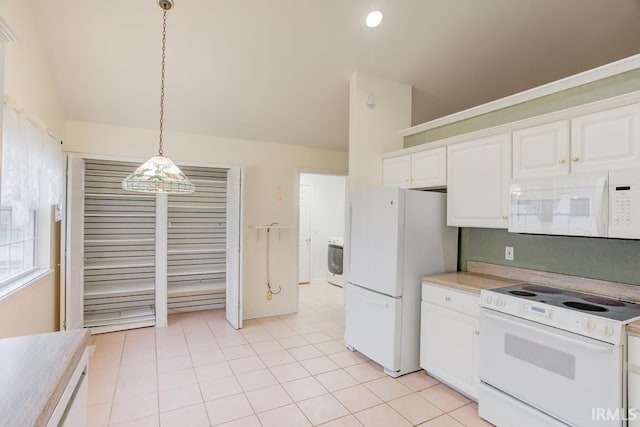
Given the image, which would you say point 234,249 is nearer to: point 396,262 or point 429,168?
point 396,262

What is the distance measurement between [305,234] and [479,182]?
4.13 meters

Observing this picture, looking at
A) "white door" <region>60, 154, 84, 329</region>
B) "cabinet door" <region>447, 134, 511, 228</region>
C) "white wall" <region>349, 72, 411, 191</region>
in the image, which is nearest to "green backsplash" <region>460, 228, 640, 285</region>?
"cabinet door" <region>447, 134, 511, 228</region>

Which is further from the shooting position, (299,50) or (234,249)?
(234,249)

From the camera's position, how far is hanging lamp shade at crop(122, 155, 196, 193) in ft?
6.27

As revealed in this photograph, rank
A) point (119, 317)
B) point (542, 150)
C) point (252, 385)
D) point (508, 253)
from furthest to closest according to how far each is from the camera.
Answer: point (119, 317) → point (508, 253) → point (252, 385) → point (542, 150)

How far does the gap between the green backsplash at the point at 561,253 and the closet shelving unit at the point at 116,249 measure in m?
3.75

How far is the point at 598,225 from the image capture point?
189 centimetres

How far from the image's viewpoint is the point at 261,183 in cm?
445

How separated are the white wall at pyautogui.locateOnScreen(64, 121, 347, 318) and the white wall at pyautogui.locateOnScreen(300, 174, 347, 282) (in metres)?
1.56

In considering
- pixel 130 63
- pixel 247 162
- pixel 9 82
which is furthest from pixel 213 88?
pixel 9 82

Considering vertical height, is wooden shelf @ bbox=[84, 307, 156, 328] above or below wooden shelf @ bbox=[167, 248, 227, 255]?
below

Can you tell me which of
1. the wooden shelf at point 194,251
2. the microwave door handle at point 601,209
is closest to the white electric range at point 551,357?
the microwave door handle at point 601,209

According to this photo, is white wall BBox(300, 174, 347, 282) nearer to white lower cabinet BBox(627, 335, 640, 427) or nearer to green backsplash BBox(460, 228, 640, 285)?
green backsplash BBox(460, 228, 640, 285)

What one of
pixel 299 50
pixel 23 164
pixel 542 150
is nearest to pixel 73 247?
pixel 23 164
